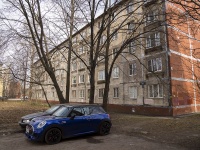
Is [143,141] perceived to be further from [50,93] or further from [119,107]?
[50,93]

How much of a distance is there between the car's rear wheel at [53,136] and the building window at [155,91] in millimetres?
13783

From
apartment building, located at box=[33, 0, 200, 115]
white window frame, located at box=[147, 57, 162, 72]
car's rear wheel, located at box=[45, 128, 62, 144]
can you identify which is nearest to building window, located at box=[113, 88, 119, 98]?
apartment building, located at box=[33, 0, 200, 115]

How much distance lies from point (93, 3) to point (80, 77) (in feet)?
74.5

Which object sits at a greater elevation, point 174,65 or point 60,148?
point 174,65

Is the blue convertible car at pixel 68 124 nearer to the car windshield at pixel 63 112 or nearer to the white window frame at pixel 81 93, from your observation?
the car windshield at pixel 63 112

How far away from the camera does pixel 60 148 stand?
654 centimetres

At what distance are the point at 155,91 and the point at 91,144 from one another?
13904 millimetres

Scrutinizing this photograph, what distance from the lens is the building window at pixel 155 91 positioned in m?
18.8

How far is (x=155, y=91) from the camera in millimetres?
19406

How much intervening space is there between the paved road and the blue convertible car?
0.29m

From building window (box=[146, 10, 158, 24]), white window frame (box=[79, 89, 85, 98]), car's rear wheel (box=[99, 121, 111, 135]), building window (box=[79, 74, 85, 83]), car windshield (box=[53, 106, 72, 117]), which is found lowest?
car's rear wheel (box=[99, 121, 111, 135])

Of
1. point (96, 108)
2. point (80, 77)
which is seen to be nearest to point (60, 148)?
point (96, 108)

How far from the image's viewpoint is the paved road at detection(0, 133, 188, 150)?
21.5ft

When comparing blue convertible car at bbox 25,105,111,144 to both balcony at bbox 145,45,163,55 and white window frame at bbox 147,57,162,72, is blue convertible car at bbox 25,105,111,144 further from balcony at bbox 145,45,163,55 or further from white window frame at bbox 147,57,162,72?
balcony at bbox 145,45,163,55
